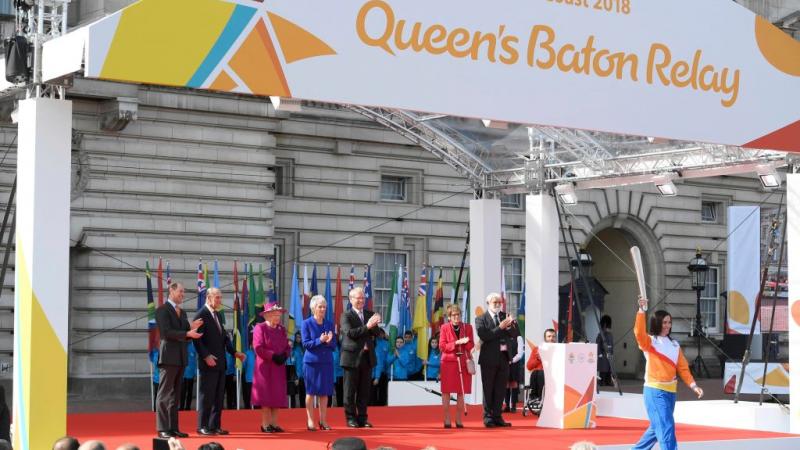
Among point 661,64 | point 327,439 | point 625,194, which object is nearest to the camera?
point 327,439

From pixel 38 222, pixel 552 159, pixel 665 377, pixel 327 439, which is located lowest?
pixel 327 439

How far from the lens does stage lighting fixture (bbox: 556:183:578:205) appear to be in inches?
742

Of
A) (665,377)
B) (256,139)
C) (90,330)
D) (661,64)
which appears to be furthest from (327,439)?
(256,139)

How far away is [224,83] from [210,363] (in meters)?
3.75

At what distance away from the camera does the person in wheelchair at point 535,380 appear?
1814cm

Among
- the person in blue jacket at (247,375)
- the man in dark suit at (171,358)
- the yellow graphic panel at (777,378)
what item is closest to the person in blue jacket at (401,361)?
the person in blue jacket at (247,375)

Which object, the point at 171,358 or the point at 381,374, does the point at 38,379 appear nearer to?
the point at 171,358

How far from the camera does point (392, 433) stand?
48.6 feet

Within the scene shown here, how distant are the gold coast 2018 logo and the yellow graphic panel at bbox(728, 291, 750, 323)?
10.6 m

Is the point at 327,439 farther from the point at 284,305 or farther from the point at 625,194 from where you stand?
the point at 625,194

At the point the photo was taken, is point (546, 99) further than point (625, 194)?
No

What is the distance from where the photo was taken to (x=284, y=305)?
25500mm

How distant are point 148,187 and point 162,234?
3.04 feet

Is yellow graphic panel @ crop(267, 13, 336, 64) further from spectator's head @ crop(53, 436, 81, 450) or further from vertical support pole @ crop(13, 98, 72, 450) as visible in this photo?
spectator's head @ crop(53, 436, 81, 450)
